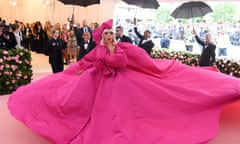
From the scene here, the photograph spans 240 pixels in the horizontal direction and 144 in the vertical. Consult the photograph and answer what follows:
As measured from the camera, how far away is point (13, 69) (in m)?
5.71

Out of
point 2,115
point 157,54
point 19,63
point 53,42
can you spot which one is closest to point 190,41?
point 157,54

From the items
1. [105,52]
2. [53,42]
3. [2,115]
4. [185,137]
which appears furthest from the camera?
[53,42]

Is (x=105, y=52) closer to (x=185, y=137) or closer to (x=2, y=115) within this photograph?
(x=185, y=137)

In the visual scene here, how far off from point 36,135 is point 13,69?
2452 millimetres

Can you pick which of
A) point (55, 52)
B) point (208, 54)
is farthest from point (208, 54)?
point (55, 52)

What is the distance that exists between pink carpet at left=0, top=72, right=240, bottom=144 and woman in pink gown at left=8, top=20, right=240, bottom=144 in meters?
0.33

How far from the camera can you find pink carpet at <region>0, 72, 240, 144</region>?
3467mm

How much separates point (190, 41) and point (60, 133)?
576cm

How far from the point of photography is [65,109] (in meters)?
3.27

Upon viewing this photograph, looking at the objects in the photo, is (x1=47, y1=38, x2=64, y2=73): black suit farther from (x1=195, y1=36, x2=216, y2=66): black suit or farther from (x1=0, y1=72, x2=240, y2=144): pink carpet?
(x1=195, y1=36, x2=216, y2=66): black suit

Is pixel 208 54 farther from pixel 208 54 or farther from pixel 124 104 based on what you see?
pixel 124 104

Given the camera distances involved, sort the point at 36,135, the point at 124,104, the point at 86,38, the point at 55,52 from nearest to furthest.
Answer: the point at 124,104
the point at 36,135
the point at 86,38
the point at 55,52

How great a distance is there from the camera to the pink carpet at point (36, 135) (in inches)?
136

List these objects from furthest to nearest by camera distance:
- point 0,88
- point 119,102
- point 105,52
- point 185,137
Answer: point 0,88 < point 105,52 < point 119,102 < point 185,137
